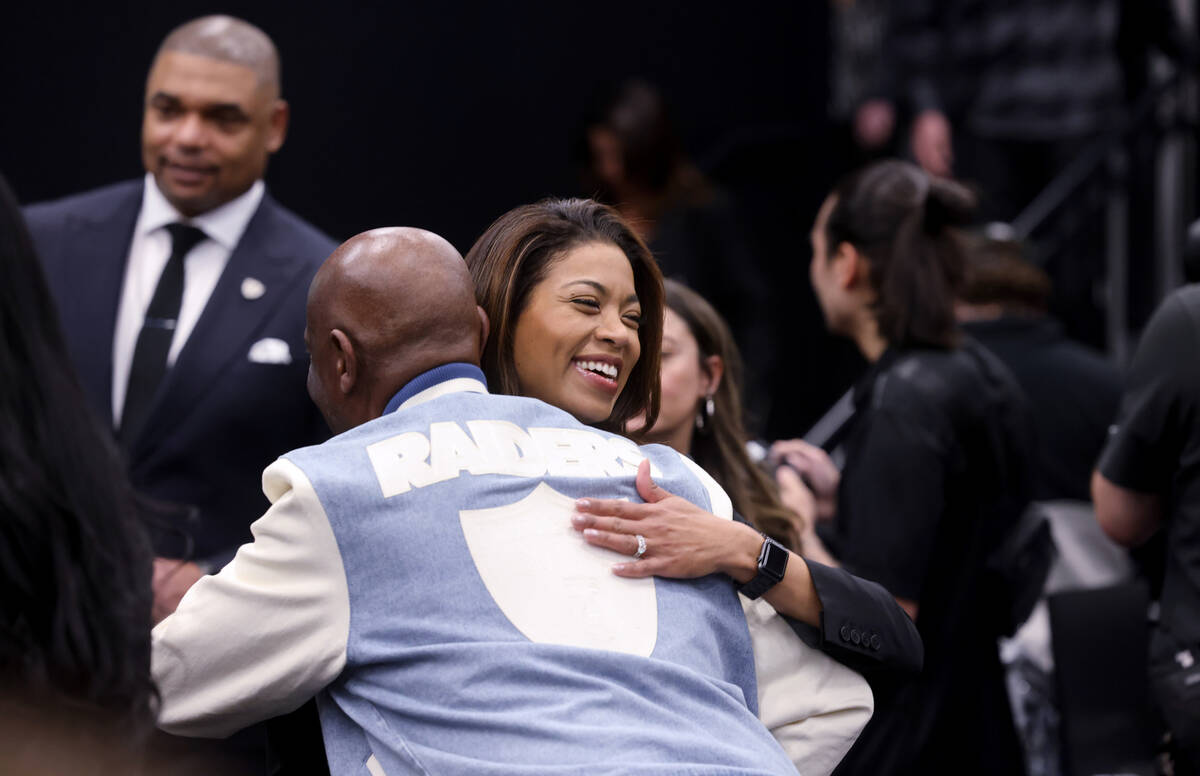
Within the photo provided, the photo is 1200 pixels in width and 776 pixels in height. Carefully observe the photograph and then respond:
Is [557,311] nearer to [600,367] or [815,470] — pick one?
[600,367]

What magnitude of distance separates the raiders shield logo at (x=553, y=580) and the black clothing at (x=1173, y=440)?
4.60 ft

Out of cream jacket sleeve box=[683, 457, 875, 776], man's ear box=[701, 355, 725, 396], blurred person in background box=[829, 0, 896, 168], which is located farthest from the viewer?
blurred person in background box=[829, 0, 896, 168]

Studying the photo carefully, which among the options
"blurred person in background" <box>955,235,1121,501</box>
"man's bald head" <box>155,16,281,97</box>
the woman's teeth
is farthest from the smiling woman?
"blurred person in background" <box>955,235,1121,501</box>

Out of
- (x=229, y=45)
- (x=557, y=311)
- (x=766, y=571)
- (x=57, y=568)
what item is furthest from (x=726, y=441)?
(x=57, y=568)

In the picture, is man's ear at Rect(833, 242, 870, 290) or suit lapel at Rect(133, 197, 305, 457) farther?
man's ear at Rect(833, 242, 870, 290)

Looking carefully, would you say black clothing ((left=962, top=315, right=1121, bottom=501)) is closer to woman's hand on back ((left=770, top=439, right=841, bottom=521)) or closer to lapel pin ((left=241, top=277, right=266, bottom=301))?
woman's hand on back ((left=770, top=439, right=841, bottom=521))

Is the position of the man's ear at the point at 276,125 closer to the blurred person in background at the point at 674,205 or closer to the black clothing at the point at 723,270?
the blurred person in background at the point at 674,205

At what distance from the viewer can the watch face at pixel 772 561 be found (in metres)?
2.00

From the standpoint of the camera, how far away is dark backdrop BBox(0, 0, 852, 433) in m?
4.78

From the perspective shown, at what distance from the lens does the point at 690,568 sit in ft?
6.33

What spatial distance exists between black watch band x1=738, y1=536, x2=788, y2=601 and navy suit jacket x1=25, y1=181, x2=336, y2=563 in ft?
4.57

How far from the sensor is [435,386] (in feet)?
6.35

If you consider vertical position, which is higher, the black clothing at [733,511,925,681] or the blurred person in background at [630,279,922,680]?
the black clothing at [733,511,925,681]

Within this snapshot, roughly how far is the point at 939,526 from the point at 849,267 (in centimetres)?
65
